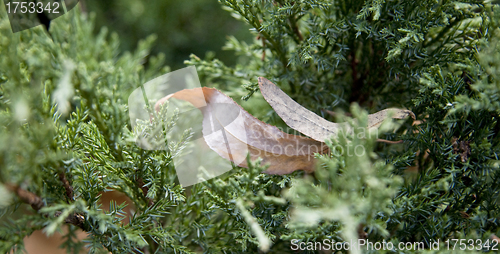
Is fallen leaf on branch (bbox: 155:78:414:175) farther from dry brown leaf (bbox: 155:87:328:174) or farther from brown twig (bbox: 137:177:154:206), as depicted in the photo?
brown twig (bbox: 137:177:154:206)

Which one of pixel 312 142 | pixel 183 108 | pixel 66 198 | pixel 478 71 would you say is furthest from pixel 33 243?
pixel 478 71

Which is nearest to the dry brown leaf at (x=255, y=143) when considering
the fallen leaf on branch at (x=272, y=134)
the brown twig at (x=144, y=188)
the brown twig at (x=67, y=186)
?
the fallen leaf on branch at (x=272, y=134)

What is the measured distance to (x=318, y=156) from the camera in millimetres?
560

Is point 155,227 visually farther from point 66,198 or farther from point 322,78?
point 322,78

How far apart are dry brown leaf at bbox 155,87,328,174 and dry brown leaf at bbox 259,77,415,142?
0.03 metres

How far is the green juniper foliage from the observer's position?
0.49 meters

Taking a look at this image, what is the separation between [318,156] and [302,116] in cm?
12

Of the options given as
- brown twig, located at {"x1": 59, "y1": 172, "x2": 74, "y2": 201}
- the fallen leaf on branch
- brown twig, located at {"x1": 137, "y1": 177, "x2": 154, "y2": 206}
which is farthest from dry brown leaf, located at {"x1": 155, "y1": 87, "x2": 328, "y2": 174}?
brown twig, located at {"x1": 59, "y1": 172, "x2": 74, "y2": 201}

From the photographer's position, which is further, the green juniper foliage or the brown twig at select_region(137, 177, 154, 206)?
the brown twig at select_region(137, 177, 154, 206)

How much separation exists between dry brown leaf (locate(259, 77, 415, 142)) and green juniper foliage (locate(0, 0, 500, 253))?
1.9 inches

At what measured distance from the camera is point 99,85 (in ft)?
2.52

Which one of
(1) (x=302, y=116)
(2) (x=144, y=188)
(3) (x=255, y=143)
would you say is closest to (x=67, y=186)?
(2) (x=144, y=188)

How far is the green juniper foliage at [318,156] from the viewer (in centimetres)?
49

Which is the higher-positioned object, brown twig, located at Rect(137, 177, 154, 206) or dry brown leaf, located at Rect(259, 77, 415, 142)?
dry brown leaf, located at Rect(259, 77, 415, 142)
